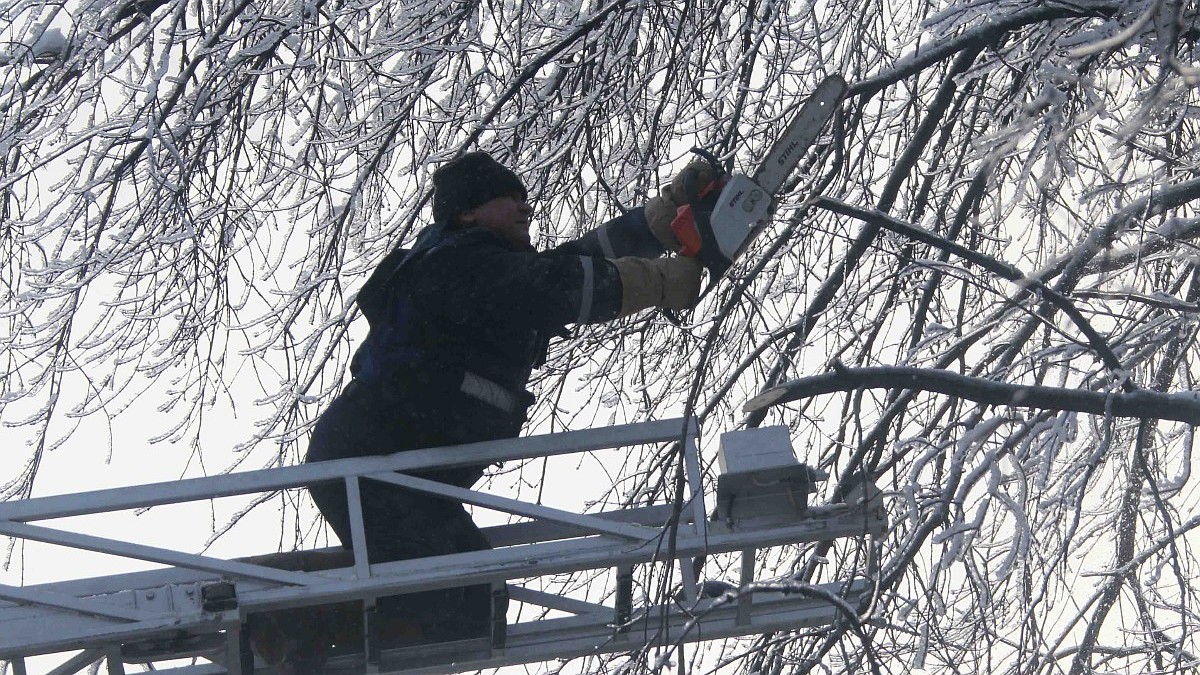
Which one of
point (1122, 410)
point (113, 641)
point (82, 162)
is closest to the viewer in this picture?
point (1122, 410)

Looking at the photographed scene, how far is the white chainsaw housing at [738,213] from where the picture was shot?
330 cm

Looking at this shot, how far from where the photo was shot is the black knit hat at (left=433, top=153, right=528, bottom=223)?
141 inches

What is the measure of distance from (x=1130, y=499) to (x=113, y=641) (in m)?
2.94

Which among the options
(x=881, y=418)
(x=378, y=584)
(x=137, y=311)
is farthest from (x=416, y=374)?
(x=137, y=311)

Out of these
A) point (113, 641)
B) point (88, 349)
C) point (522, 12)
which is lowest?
point (113, 641)

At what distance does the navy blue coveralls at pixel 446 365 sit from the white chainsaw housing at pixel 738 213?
26 cm

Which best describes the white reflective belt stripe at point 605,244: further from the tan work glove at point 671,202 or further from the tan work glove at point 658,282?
the tan work glove at point 658,282

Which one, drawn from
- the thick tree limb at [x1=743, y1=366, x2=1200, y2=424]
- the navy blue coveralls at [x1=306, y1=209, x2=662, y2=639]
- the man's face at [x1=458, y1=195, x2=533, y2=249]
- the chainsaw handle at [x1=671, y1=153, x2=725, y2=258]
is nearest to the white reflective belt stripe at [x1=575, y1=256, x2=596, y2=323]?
the navy blue coveralls at [x1=306, y1=209, x2=662, y2=639]

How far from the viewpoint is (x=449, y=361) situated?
336 centimetres

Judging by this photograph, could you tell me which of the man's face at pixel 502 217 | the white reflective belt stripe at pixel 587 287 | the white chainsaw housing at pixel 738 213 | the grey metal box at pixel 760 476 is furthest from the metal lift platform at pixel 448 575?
the man's face at pixel 502 217

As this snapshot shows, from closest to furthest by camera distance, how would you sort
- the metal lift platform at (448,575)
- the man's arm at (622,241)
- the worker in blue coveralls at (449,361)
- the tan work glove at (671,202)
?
the metal lift platform at (448,575) < the worker in blue coveralls at (449,361) < the tan work glove at (671,202) < the man's arm at (622,241)

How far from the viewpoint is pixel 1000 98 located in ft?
13.0

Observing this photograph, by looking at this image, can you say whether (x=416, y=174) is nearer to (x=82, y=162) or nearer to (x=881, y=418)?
(x=82, y=162)

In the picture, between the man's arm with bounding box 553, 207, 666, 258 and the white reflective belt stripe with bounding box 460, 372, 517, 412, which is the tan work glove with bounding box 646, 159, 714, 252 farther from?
the white reflective belt stripe with bounding box 460, 372, 517, 412
